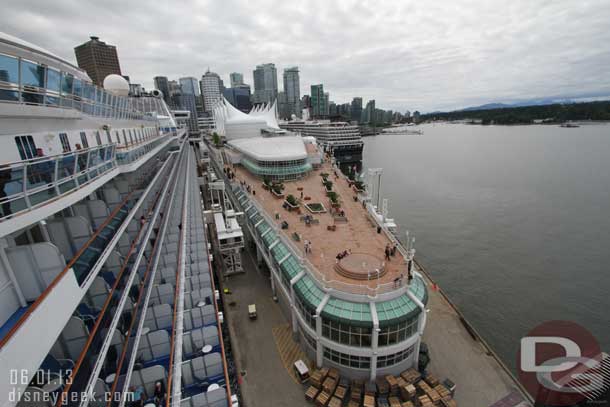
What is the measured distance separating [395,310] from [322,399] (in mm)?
7427

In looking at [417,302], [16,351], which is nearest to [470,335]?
[417,302]

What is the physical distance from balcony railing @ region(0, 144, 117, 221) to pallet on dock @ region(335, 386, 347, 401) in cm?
1859

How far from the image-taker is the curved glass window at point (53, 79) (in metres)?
12.2

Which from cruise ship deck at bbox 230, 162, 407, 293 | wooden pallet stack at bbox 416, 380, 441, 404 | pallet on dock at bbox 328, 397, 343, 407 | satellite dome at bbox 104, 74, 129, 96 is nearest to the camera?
pallet on dock at bbox 328, 397, 343, 407

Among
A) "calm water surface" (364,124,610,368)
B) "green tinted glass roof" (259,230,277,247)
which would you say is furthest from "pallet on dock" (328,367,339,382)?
"calm water surface" (364,124,610,368)

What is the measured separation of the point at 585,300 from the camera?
2838 cm

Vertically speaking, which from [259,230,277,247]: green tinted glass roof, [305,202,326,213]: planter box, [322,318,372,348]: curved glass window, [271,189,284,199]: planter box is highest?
[271,189,284,199]: planter box

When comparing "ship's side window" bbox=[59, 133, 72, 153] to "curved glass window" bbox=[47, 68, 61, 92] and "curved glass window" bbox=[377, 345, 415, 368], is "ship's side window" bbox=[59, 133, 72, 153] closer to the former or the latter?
"curved glass window" bbox=[47, 68, 61, 92]

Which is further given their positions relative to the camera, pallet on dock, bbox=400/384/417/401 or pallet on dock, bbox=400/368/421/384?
pallet on dock, bbox=400/368/421/384

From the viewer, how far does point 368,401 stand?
17.7 meters

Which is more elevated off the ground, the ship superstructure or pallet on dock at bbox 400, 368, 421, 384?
the ship superstructure

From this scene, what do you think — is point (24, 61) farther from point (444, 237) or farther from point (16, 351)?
point (444, 237)

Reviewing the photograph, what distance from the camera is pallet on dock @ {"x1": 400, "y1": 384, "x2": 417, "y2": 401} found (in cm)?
1806

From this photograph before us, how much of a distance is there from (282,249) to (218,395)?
43.3 ft
